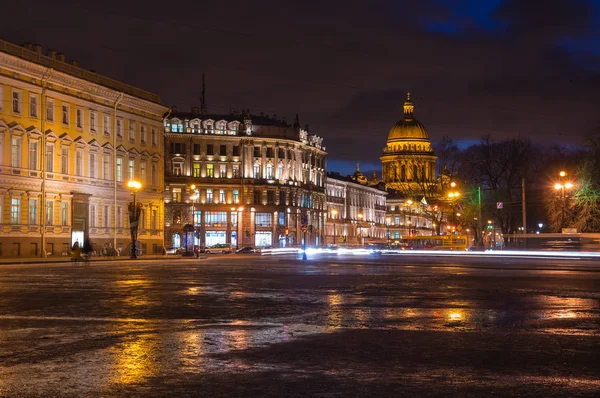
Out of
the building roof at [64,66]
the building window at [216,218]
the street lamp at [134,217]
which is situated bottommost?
the street lamp at [134,217]

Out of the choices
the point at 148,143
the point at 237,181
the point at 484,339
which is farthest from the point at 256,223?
the point at 484,339

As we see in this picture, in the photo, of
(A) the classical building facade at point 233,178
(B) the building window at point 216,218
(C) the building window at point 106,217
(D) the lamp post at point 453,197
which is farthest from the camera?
(B) the building window at point 216,218

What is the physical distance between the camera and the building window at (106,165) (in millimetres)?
76688

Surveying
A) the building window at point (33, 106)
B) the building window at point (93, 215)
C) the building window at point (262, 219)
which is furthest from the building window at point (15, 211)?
the building window at point (262, 219)

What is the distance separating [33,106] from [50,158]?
440cm

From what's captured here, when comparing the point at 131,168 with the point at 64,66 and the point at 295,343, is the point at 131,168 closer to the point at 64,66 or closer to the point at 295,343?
the point at 64,66

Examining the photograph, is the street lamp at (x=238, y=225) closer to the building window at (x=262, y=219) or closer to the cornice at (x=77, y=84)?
the building window at (x=262, y=219)

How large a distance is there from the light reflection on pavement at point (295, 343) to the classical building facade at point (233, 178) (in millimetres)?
Result: 101607

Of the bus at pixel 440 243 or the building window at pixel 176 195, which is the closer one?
the bus at pixel 440 243

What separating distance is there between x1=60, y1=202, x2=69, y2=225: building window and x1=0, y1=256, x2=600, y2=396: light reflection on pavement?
4666 centimetres

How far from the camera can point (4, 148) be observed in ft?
206

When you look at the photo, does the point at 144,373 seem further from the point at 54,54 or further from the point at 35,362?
the point at 54,54

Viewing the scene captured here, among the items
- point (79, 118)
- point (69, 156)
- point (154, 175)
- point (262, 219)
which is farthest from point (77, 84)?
point (262, 219)

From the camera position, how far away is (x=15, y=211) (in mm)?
64062
